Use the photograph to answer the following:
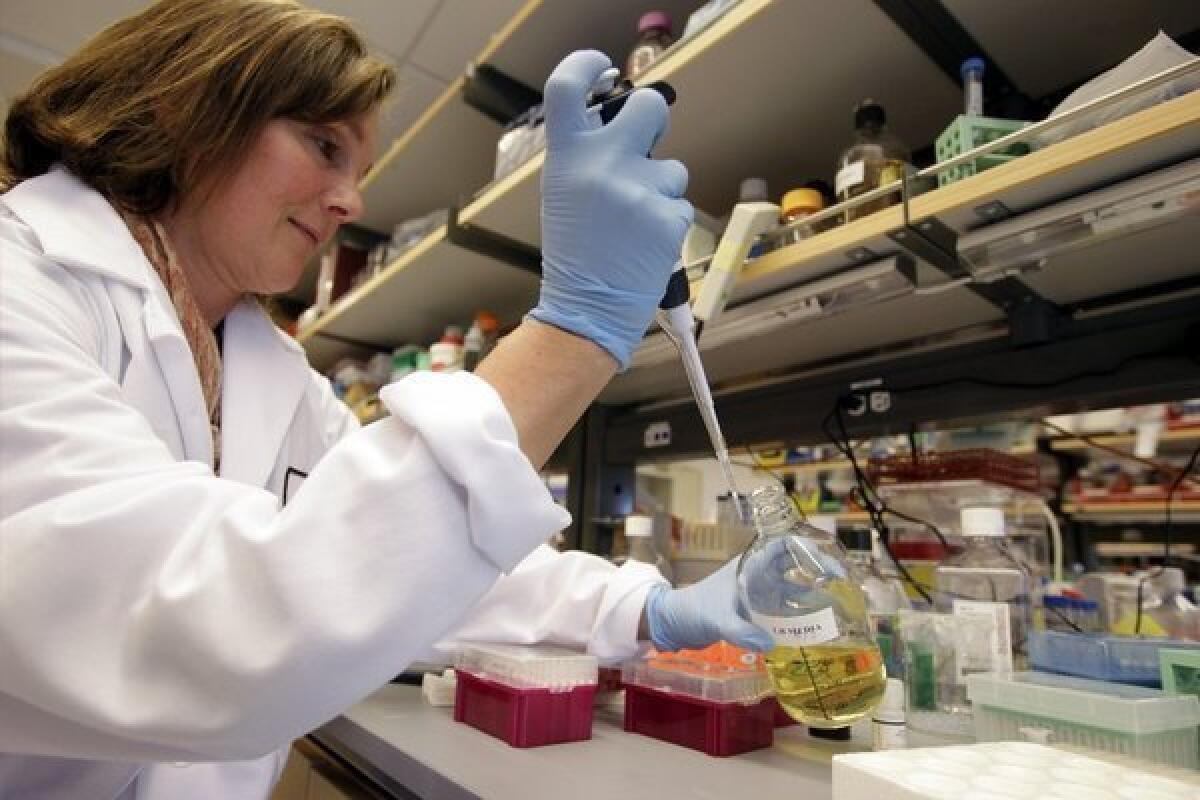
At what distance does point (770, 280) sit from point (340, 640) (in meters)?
0.81

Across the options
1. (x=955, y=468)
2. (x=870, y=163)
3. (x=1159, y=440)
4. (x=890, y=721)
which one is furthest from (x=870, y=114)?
(x=1159, y=440)

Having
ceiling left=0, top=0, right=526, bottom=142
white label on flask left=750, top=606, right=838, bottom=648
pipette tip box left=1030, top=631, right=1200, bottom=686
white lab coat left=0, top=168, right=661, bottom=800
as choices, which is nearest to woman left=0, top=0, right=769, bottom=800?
white lab coat left=0, top=168, right=661, bottom=800

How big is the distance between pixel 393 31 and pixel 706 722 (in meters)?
1.84

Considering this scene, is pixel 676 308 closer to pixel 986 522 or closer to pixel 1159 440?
pixel 986 522

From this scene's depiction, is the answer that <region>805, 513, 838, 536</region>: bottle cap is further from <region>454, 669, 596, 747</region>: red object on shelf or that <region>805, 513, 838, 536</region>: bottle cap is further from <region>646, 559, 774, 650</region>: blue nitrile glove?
<region>454, 669, 596, 747</region>: red object on shelf

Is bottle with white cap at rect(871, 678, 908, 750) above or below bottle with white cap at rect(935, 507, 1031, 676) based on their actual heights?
below

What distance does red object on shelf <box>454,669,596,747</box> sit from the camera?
0.75 metres

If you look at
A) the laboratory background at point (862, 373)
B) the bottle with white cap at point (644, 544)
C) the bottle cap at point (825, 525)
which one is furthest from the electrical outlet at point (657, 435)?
the bottle cap at point (825, 525)

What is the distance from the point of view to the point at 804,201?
1006 mm

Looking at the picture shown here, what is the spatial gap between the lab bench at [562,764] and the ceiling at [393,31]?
4.48 ft

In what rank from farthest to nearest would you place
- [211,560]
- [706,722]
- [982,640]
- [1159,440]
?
[1159,440] < [982,640] < [706,722] < [211,560]

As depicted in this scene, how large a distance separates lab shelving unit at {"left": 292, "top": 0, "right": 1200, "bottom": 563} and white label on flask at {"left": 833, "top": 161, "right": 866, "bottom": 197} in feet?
0.32

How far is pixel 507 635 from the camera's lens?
39.6 inches

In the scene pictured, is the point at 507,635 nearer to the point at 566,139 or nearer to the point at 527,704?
the point at 527,704
